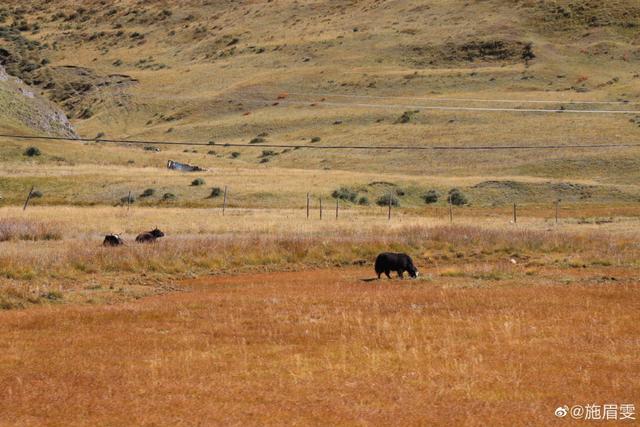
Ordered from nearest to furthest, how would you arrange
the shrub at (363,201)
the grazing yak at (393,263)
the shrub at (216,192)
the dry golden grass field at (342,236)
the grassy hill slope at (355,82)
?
the dry golden grass field at (342,236)
the grazing yak at (393,263)
the shrub at (216,192)
the shrub at (363,201)
the grassy hill slope at (355,82)

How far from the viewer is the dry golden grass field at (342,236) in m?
13.9

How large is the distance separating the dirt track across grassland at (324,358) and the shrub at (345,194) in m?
33.4

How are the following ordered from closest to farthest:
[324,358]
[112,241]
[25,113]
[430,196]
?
[324,358], [112,241], [430,196], [25,113]

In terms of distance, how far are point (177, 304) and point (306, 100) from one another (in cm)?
9356

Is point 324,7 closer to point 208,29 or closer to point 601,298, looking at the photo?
point 208,29

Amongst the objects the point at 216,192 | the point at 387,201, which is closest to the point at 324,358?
the point at 216,192

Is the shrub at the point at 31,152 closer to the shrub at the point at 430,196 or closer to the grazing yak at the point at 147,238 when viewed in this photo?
the shrub at the point at 430,196

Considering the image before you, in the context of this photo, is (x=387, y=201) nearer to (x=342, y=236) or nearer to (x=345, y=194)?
(x=345, y=194)

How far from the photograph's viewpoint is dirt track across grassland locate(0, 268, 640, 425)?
12648 mm

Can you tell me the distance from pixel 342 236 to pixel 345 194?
2181 centimetres

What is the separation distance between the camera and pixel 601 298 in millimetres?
22562

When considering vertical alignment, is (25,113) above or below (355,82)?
below

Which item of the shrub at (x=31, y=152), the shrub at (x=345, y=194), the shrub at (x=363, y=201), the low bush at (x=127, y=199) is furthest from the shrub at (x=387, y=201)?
the shrub at (x=31, y=152)

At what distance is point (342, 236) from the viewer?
3600 cm
